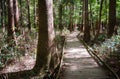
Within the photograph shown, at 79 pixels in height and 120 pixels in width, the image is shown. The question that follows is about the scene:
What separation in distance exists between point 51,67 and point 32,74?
1.01 meters

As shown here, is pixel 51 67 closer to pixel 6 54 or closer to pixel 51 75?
pixel 51 75

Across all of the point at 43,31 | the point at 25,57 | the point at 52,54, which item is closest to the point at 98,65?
the point at 52,54

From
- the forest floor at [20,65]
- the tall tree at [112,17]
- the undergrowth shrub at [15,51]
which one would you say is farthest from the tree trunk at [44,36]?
the tall tree at [112,17]

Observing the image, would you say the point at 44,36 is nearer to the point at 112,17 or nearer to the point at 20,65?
the point at 20,65

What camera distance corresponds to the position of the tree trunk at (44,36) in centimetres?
1111

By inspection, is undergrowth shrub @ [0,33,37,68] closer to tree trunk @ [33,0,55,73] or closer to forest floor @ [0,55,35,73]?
forest floor @ [0,55,35,73]

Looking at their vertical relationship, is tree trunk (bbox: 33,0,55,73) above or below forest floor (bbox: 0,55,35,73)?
above

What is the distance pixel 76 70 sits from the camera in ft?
39.2

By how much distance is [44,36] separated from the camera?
11.3 m

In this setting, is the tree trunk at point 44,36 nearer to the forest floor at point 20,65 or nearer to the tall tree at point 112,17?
the forest floor at point 20,65

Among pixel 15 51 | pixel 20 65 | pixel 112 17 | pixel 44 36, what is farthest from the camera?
pixel 112 17

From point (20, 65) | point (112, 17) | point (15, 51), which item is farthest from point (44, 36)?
point (112, 17)

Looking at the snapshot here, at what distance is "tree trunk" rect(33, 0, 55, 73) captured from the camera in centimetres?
1111

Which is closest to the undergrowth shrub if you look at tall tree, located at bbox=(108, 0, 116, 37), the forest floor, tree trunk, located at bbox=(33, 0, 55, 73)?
the forest floor
